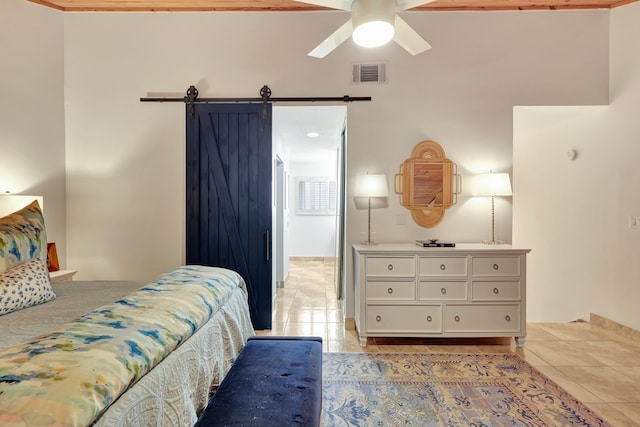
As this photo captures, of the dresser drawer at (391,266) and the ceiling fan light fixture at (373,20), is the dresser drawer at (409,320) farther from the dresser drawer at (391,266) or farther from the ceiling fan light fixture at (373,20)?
the ceiling fan light fixture at (373,20)

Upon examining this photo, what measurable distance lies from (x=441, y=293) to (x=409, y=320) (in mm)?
381

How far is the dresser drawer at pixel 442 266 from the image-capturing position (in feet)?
9.40

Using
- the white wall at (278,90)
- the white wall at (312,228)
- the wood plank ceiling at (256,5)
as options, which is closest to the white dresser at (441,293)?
the white wall at (278,90)

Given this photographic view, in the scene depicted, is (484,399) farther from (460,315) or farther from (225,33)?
(225,33)

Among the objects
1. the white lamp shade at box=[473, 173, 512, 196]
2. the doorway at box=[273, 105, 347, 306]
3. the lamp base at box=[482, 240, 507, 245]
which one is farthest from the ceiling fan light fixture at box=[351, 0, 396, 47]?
the doorway at box=[273, 105, 347, 306]

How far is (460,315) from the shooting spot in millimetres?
2881

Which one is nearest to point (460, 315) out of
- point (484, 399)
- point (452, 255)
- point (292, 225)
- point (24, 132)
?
point (452, 255)

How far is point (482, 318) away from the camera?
9.44ft

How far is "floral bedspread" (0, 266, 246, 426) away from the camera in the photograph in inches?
27.0

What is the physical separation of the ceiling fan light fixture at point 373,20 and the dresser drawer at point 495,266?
2.07 metres

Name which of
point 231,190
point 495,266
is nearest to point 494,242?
point 495,266

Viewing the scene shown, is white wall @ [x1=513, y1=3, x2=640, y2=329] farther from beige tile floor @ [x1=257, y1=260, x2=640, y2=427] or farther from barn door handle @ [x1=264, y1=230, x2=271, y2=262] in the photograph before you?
barn door handle @ [x1=264, y1=230, x2=271, y2=262]

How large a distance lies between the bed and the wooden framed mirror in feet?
6.63

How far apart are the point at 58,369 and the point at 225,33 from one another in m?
3.34
